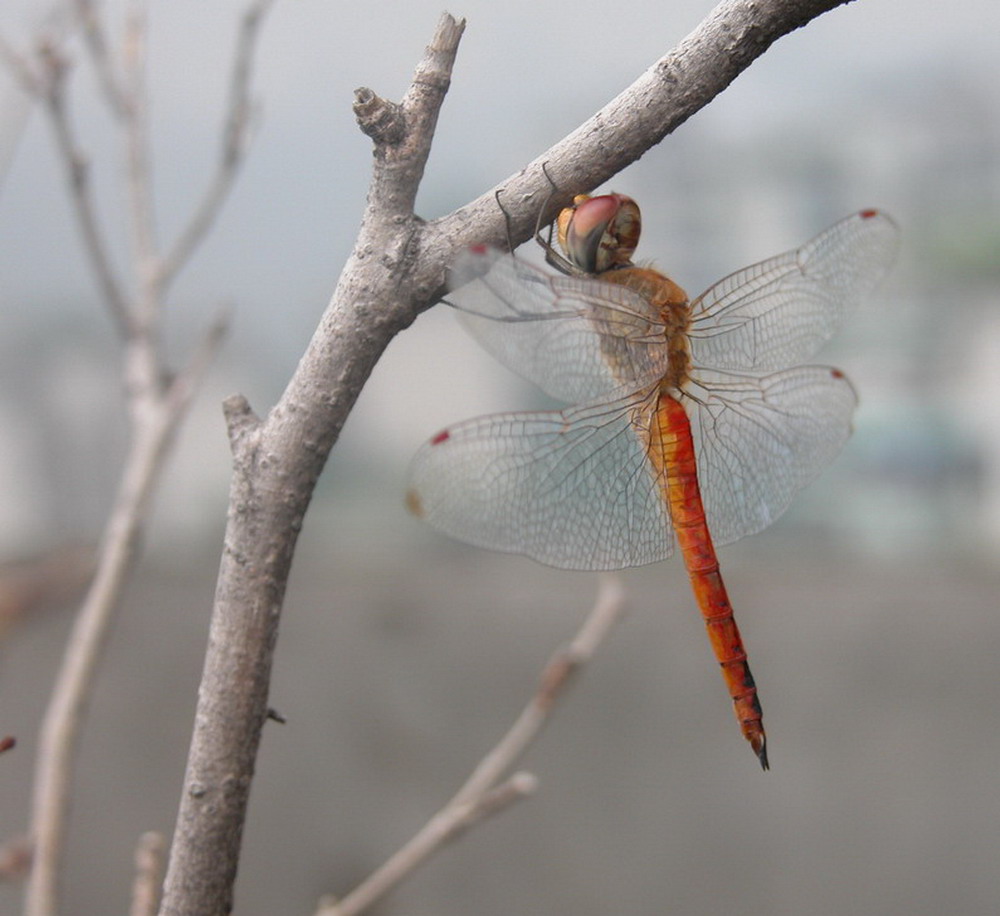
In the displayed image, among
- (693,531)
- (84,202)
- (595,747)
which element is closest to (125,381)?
(84,202)

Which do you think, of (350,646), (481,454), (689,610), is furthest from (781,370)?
(350,646)

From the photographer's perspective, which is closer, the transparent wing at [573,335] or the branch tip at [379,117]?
the branch tip at [379,117]

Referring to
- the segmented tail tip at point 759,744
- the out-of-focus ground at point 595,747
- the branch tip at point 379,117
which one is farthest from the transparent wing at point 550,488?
the out-of-focus ground at point 595,747

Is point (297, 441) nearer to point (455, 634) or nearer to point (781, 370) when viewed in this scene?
point (781, 370)

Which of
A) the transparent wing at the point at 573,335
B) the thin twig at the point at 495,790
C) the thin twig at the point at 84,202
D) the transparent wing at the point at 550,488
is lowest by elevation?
the thin twig at the point at 495,790

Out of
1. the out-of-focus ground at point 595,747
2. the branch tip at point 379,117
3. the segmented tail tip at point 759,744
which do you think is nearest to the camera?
the branch tip at point 379,117

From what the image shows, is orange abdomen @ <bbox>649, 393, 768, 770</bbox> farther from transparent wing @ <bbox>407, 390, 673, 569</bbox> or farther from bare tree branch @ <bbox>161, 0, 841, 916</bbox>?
bare tree branch @ <bbox>161, 0, 841, 916</bbox>

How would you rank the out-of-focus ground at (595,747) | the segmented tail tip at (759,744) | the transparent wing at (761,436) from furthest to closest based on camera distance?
the out-of-focus ground at (595,747) → the transparent wing at (761,436) → the segmented tail tip at (759,744)

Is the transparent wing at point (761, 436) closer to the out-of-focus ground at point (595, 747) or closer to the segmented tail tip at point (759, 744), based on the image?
the segmented tail tip at point (759, 744)
